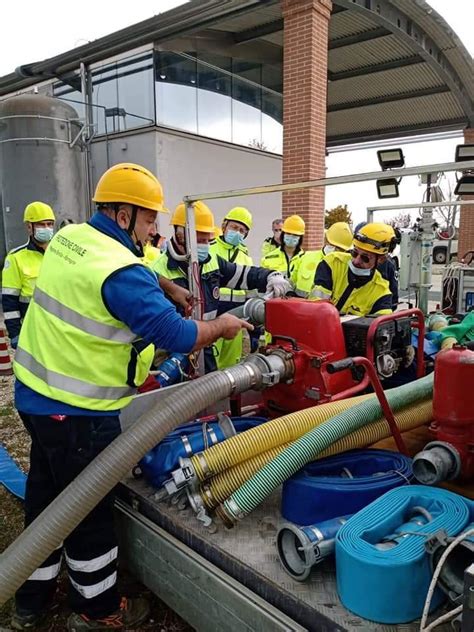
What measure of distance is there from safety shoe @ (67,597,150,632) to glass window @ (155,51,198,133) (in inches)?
358

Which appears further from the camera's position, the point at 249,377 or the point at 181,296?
the point at 181,296

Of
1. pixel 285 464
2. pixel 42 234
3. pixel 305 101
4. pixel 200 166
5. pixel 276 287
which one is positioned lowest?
pixel 285 464

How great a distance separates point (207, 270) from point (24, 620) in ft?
7.48

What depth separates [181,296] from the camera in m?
3.08

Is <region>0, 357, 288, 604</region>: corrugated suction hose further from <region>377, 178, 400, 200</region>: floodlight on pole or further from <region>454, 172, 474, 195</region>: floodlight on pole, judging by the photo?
<region>454, 172, 474, 195</region>: floodlight on pole

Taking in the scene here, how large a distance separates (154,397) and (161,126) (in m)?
8.28

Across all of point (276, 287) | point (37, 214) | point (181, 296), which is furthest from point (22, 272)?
point (276, 287)

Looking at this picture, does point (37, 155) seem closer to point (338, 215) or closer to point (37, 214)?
point (37, 214)

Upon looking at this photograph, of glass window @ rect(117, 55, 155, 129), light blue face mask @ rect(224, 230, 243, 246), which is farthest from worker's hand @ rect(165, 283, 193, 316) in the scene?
glass window @ rect(117, 55, 155, 129)

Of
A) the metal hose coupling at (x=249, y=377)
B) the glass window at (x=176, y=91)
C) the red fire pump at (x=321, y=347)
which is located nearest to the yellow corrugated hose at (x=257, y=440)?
the metal hose coupling at (x=249, y=377)

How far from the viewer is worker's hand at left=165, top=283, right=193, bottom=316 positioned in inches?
118

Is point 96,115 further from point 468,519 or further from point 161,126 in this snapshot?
point 468,519

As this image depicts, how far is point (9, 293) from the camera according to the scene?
451 centimetres

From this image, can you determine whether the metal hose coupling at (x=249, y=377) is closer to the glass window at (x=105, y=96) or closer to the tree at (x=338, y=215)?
the glass window at (x=105, y=96)
